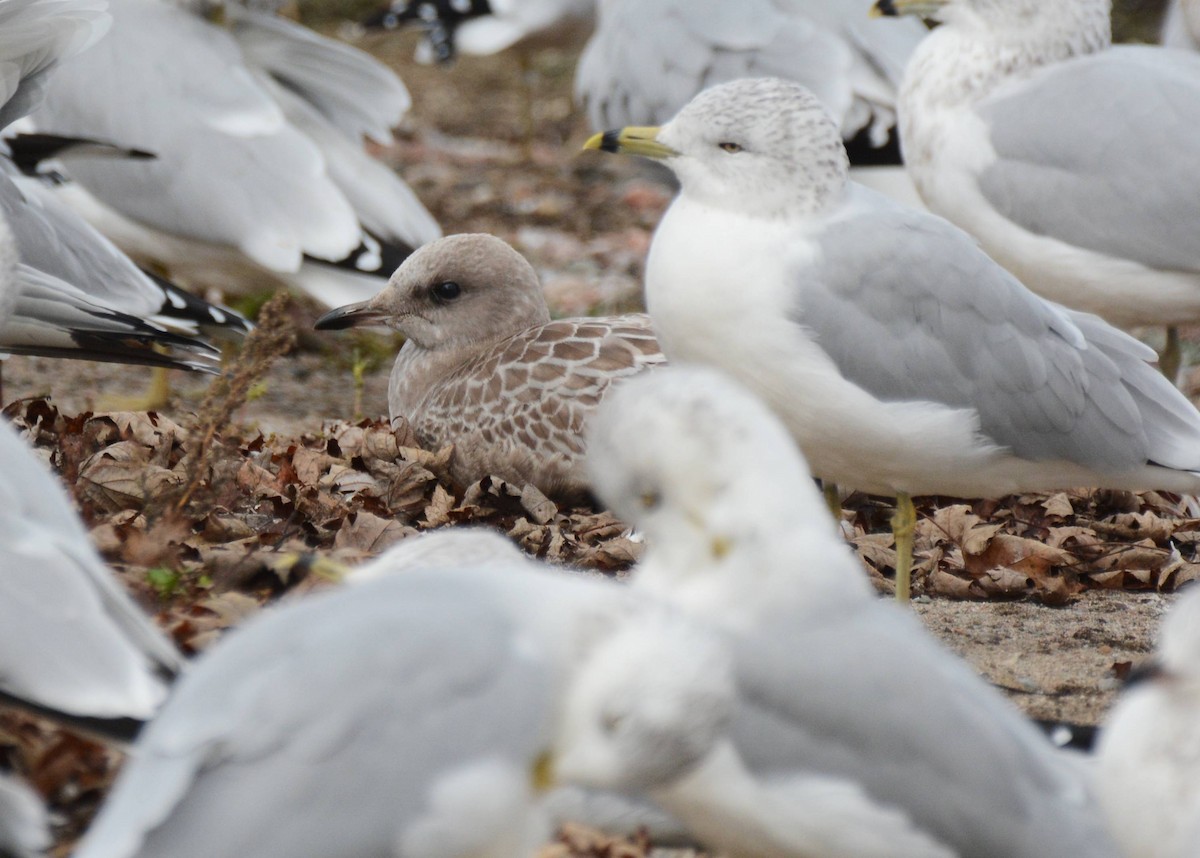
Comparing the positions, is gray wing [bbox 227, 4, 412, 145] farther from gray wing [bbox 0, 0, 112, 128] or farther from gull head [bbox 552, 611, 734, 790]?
gull head [bbox 552, 611, 734, 790]

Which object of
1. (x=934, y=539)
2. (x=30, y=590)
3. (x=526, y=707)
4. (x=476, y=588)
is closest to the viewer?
(x=526, y=707)

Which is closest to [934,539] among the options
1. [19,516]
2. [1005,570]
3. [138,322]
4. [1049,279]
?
[1005,570]

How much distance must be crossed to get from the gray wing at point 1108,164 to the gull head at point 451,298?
4.52 feet

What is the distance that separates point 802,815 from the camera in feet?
6.61

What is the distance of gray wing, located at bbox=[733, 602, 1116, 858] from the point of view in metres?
1.99

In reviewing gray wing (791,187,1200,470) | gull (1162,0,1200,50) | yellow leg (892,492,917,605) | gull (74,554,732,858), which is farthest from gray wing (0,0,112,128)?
gull (1162,0,1200,50)

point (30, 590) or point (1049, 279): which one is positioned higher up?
point (30, 590)

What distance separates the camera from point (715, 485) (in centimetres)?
207

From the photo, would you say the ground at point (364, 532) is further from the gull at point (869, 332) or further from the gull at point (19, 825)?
the gull at point (19, 825)

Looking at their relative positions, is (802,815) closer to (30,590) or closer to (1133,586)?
(30,590)

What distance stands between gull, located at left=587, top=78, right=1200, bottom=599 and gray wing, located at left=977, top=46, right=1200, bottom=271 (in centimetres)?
106

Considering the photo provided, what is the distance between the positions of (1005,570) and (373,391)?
9.41 feet

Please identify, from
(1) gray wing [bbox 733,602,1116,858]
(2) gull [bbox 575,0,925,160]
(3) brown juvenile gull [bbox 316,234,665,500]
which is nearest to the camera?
(1) gray wing [bbox 733,602,1116,858]

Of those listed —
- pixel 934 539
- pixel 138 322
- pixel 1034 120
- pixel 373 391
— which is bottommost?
pixel 373 391
